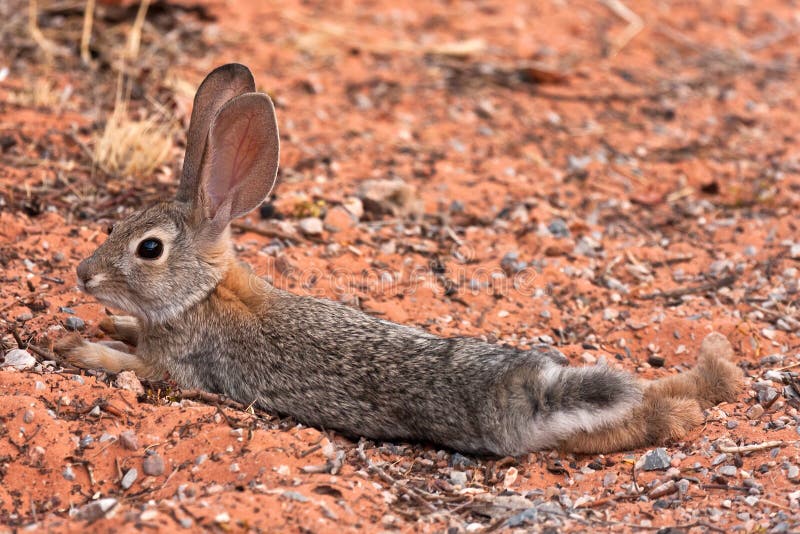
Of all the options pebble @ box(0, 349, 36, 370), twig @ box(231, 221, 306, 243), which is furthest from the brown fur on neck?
twig @ box(231, 221, 306, 243)

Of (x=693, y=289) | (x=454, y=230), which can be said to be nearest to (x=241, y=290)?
(x=454, y=230)

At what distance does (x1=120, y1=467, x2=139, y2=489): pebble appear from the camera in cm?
507

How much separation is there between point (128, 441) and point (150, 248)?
4.65 ft

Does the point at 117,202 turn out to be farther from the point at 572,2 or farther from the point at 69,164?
the point at 572,2

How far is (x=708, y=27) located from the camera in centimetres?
1306

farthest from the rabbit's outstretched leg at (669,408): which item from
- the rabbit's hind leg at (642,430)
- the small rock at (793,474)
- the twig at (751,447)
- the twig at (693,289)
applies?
the twig at (693,289)

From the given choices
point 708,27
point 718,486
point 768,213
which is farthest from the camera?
point 708,27

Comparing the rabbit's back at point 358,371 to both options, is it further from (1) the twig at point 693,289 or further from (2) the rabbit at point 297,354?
(1) the twig at point 693,289

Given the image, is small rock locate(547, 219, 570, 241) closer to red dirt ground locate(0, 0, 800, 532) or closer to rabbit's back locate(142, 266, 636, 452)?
red dirt ground locate(0, 0, 800, 532)

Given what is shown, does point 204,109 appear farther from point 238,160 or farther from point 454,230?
point 454,230

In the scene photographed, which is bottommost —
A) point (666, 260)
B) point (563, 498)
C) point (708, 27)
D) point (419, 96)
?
point (563, 498)

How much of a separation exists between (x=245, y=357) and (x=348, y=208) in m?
2.57

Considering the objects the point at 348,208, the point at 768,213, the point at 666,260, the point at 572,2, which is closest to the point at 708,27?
the point at 572,2

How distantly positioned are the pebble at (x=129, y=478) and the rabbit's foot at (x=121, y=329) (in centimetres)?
171
